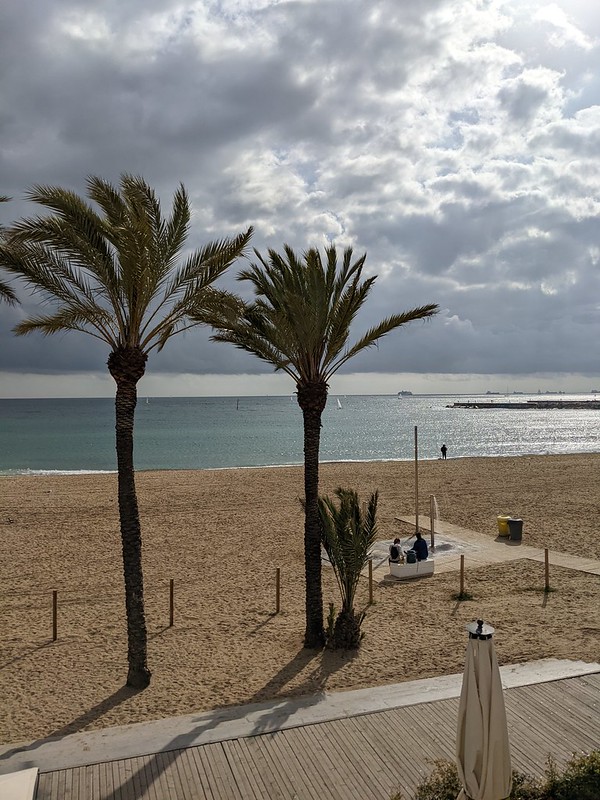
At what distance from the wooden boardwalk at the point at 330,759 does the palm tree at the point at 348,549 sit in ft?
8.72

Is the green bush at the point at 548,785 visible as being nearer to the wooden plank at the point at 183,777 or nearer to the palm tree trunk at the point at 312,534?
the wooden plank at the point at 183,777

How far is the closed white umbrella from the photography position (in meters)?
4.78

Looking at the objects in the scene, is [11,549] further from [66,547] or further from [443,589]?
[443,589]

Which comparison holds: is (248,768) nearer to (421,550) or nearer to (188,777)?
(188,777)

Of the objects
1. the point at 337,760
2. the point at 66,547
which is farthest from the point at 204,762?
the point at 66,547

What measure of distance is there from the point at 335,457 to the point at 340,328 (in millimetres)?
52791

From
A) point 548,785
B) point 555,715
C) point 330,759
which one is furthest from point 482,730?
point 555,715

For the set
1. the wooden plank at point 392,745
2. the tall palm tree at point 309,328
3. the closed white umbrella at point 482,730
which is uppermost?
the tall palm tree at point 309,328

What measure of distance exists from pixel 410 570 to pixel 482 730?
9.42 metres

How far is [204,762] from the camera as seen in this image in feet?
20.5

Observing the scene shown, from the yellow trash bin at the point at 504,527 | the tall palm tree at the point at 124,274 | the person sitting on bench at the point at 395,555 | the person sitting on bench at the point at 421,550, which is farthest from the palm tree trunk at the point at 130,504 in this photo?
the yellow trash bin at the point at 504,527

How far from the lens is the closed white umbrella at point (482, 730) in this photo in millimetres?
4781

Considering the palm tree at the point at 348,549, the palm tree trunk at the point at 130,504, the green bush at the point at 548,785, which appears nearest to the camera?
the green bush at the point at 548,785

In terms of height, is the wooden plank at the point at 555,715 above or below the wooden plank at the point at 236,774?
above
